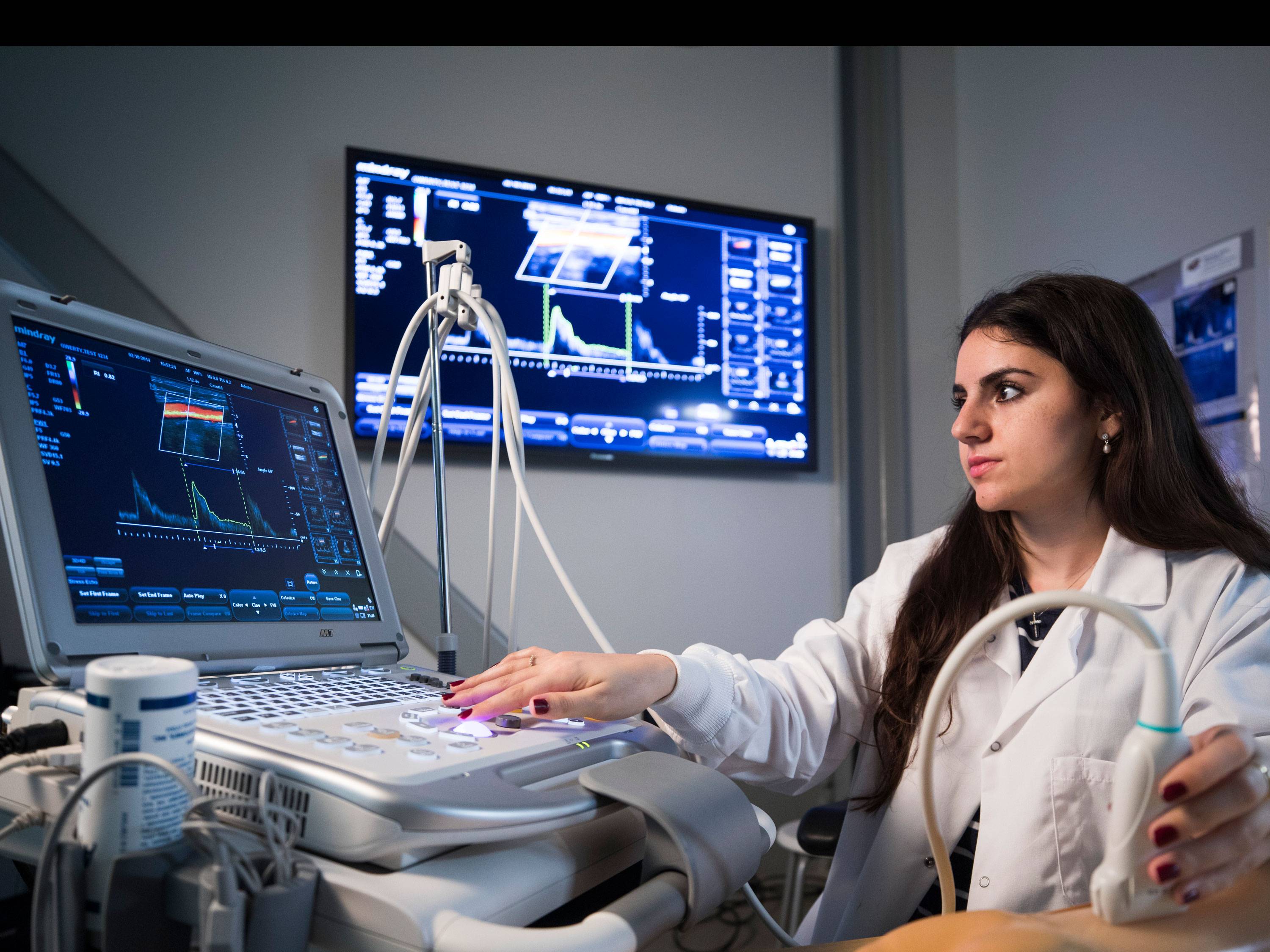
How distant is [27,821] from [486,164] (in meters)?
1.89

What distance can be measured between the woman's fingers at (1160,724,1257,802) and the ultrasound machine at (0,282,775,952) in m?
0.28

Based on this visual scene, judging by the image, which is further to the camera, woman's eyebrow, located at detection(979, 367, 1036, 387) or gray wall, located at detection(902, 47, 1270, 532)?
gray wall, located at detection(902, 47, 1270, 532)

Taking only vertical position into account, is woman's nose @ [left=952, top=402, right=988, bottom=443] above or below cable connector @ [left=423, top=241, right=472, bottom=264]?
below

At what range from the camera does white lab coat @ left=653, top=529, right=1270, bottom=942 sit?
93 cm

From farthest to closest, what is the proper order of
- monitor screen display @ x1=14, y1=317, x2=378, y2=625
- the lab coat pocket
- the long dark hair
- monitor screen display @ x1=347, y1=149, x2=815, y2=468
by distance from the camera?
monitor screen display @ x1=347, y1=149, x2=815, y2=468 < the long dark hair < the lab coat pocket < monitor screen display @ x1=14, y1=317, x2=378, y2=625

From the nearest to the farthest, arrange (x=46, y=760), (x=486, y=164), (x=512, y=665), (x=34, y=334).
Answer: (x=46, y=760) < (x=34, y=334) < (x=512, y=665) < (x=486, y=164)

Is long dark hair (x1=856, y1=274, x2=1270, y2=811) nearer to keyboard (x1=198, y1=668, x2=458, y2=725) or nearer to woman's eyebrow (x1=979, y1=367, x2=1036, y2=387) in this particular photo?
woman's eyebrow (x1=979, y1=367, x2=1036, y2=387)

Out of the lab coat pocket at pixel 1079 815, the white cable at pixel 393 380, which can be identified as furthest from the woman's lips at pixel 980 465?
the white cable at pixel 393 380

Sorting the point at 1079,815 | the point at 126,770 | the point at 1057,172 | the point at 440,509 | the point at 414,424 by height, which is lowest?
the point at 1079,815

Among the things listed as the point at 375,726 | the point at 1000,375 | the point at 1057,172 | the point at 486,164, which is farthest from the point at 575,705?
the point at 1057,172

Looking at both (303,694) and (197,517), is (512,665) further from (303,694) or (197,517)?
(197,517)

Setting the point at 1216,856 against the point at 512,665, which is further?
the point at 512,665

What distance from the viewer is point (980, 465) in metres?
1.14

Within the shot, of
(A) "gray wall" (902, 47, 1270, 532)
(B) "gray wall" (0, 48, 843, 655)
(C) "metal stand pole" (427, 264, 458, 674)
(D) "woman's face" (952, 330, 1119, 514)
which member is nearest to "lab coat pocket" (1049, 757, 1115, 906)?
(D) "woman's face" (952, 330, 1119, 514)
